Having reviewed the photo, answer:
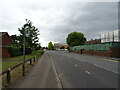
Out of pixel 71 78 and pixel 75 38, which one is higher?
pixel 75 38

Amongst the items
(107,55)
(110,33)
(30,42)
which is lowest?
(107,55)

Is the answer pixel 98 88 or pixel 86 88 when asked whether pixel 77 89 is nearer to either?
pixel 86 88

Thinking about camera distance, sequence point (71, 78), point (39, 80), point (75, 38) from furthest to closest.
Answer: point (75, 38) → point (71, 78) → point (39, 80)

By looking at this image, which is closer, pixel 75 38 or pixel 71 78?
pixel 71 78

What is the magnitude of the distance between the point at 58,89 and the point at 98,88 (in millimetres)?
1794

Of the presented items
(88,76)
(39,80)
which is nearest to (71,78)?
(88,76)

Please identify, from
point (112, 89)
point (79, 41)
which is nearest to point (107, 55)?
point (112, 89)

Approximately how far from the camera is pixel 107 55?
3350 cm

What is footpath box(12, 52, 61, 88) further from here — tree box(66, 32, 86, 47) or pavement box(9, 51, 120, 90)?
tree box(66, 32, 86, 47)

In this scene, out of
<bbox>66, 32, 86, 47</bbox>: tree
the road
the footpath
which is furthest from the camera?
<bbox>66, 32, 86, 47</bbox>: tree

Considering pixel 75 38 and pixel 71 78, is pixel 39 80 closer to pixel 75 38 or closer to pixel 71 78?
pixel 71 78

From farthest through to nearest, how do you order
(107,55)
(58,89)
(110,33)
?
1. (110,33)
2. (107,55)
3. (58,89)

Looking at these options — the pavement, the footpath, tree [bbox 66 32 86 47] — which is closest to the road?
the pavement

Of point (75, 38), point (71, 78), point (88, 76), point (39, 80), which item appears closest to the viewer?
point (39, 80)
